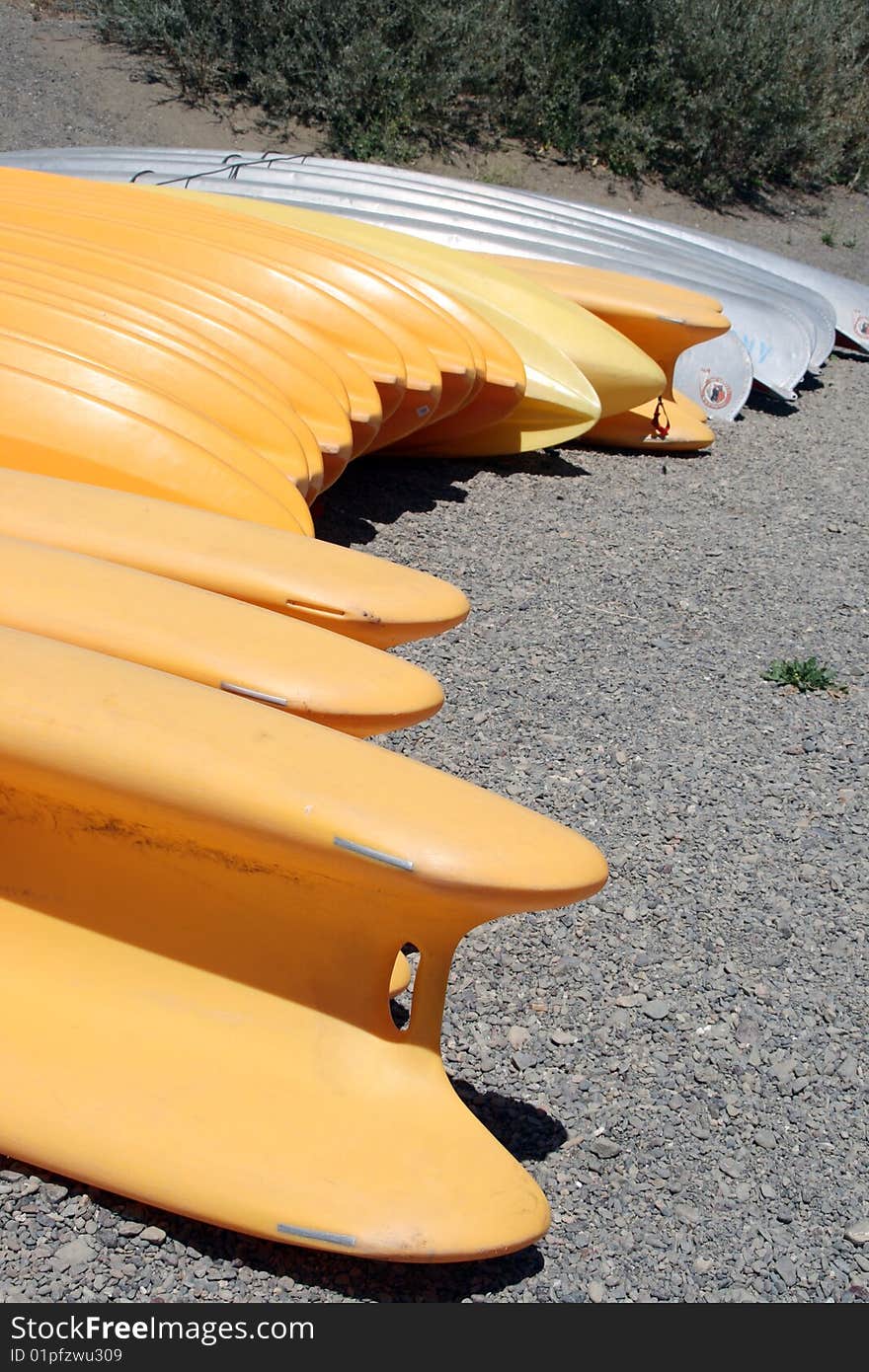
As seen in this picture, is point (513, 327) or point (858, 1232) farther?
point (513, 327)

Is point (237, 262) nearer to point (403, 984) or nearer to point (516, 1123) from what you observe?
point (403, 984)

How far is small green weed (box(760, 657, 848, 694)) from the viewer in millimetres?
3566

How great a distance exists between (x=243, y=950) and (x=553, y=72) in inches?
475

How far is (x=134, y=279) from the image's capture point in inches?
153

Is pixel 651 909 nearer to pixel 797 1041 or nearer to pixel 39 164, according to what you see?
pixel 797 1041

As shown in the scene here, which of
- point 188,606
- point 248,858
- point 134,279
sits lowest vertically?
point 248,858

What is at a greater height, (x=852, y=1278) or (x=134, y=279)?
(x=134, y=279)

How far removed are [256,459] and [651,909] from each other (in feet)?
5.08

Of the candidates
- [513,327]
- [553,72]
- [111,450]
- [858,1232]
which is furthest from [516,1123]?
[553,72]

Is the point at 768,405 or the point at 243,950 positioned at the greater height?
the point at 768,405

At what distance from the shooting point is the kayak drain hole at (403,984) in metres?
2.05

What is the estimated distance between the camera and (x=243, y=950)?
6.10 feet

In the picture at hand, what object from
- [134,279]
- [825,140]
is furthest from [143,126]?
[134,279]

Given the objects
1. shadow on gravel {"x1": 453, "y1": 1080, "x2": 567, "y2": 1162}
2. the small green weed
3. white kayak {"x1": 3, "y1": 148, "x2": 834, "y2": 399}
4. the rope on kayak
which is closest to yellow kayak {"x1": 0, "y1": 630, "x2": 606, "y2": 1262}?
shadow on gravel {"x1": 453, "y1": 1080, "x2": 567, "y2": 1162}
